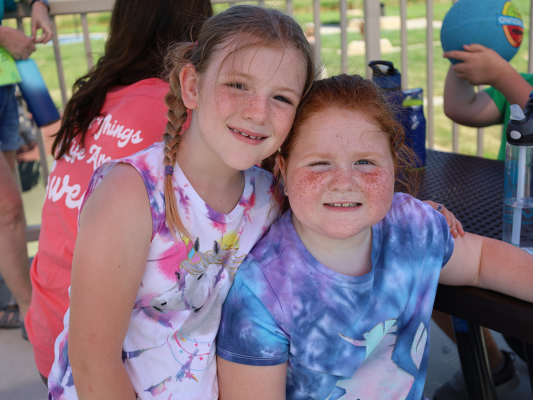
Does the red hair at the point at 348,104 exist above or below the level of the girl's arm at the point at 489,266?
above

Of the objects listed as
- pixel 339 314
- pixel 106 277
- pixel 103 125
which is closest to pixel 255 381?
pixel 339 314

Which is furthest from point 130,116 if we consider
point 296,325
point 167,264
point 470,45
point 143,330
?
point 470,45

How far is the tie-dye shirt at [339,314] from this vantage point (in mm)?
1228

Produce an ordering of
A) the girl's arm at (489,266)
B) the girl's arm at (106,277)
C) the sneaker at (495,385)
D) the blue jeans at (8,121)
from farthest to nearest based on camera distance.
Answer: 1. the blue jeans at (8,121)
2. the sneaker at (495,385)
3. the girl's arm at (489,266)
4. the girl's arm at (106,277)

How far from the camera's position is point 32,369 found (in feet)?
7.77

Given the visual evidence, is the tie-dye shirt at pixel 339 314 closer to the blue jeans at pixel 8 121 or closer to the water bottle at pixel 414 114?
the water bottle at pixel 414 114

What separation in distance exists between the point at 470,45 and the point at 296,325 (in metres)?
1.31

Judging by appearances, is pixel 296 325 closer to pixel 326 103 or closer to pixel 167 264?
pixel 167 264

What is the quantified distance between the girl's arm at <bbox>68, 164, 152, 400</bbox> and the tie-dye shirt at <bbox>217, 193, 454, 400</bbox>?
10.1 inches

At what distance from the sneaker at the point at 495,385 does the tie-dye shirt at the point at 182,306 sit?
127 centimetres

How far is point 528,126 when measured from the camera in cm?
128

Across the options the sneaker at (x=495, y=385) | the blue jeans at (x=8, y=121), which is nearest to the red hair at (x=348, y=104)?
the sneaker at (x=495, y=385)

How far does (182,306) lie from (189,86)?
23.1 inches

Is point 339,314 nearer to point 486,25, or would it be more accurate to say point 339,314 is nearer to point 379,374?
point 379,374
